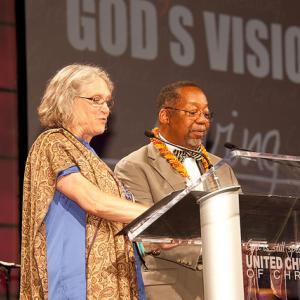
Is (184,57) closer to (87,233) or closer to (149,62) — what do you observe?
(149,62)

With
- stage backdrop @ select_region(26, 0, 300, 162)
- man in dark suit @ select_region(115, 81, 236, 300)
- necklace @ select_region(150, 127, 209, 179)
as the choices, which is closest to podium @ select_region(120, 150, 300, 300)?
man in dark suit @ select_region(115, 81, 236, 300)

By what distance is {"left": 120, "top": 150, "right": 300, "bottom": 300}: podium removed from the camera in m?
1.95

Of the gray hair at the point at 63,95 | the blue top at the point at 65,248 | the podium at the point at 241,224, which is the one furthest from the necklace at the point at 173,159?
the podium at the point at 241,224

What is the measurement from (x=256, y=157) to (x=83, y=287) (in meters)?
0.79

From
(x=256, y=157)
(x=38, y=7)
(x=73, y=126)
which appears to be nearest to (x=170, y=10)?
(x=38, y=7)

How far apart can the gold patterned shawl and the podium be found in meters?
0.32

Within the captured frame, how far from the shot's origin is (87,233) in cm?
251

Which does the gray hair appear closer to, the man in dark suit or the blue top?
the blue top

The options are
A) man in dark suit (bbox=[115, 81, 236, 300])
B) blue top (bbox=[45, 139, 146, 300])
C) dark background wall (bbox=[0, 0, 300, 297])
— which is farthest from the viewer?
dark background wall (bbox=[0, 0, 300, 297])

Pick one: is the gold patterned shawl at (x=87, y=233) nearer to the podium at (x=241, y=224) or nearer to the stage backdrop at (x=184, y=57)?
the podium at (x=241, y=224)

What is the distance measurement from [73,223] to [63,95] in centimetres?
43

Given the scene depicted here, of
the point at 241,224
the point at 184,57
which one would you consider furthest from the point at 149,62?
the point at 241,224

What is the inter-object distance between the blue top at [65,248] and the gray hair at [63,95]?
233 mm

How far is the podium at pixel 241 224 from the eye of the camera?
1953mm
